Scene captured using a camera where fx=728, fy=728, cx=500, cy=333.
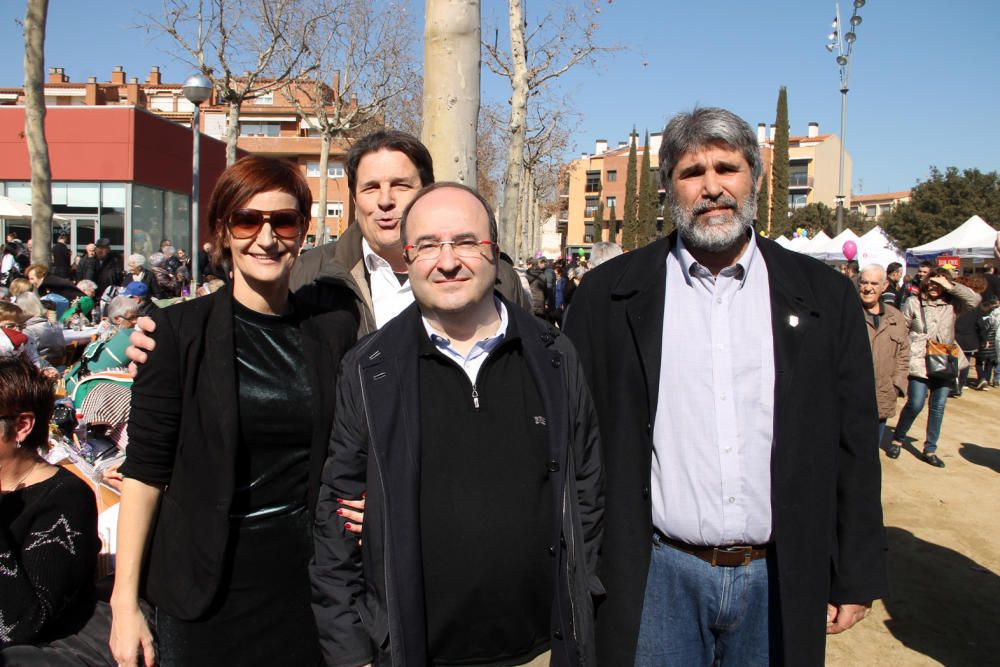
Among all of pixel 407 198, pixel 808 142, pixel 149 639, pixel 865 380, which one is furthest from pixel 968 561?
pixel 808 142

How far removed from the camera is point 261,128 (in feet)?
209

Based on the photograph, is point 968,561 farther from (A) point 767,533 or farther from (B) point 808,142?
(B) point 808,142

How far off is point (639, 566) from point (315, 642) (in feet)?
3.49

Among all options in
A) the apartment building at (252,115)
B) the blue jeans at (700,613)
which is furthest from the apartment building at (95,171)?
the apartment building at (252,115)

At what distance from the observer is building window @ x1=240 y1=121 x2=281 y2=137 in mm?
63344

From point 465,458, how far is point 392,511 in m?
0.24

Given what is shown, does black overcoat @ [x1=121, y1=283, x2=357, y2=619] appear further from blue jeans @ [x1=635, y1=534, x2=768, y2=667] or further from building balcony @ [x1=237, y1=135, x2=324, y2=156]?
building balcony @ [x1=237, y1=135, x2=324, y2=156]

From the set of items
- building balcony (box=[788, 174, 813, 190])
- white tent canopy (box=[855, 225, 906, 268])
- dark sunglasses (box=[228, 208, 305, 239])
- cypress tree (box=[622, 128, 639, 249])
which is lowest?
dark sunglasses (box=[228, 208, 305, 239])

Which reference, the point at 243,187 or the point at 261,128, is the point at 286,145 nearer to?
the point at 261,128

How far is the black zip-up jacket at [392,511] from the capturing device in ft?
6.30

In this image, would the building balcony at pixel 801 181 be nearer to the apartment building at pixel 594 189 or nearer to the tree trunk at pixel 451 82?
the apartment building at pixel 594 189

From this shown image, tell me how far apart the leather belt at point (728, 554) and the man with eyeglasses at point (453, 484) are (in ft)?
1.49

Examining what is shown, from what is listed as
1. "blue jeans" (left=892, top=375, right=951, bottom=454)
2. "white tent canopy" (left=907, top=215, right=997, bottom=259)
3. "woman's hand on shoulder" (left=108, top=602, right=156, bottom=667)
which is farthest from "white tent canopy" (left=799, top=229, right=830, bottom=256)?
"woman's hand on shoulder" (left=108, top=602, right=156, bottom=667)

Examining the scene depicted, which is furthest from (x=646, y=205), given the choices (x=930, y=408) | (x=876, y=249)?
(x=930, y=408)
